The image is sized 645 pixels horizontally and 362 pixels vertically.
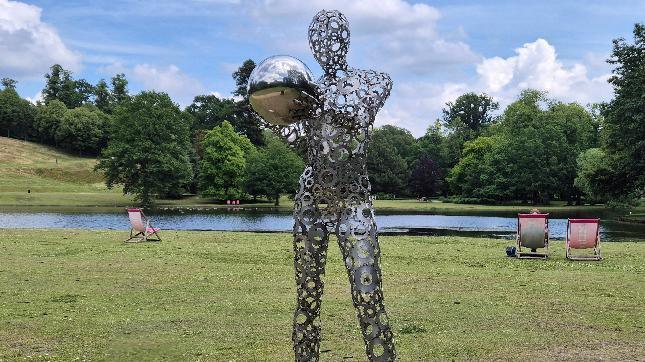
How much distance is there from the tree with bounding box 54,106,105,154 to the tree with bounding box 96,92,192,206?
Result: 39.0 metres

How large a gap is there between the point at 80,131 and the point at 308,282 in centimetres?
9981

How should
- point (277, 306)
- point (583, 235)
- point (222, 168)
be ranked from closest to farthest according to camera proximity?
point (277, 306)
point (583, 235)
point (222, 168)

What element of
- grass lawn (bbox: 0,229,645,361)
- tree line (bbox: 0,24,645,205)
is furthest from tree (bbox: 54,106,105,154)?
grass lawn (bbox: 0,229,645,361)

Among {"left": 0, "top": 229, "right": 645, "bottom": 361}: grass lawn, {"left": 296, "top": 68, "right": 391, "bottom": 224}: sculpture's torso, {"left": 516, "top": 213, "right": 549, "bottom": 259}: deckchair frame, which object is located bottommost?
{"left": 0, "top": 229, "right": 645, "bottom": 361}: grass lawn

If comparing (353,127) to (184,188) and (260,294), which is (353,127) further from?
(184,188)

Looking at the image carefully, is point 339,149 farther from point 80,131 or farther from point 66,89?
point 66,89

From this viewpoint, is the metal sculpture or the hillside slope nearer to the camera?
the metal sculpture

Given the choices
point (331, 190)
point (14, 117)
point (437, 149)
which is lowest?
point (331, 190)

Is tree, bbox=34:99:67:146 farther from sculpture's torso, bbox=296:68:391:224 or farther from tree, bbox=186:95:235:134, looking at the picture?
sculpture's torso, bbox=296:68:391:224

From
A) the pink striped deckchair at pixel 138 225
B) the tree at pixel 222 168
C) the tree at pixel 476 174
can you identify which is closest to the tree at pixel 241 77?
the tree at pixel 222 168

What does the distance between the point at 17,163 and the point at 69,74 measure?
49.0 m

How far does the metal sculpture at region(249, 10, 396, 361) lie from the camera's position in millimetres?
5797

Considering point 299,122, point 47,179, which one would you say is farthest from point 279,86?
point 47,179

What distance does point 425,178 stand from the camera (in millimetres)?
84625
